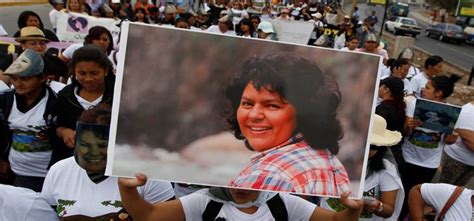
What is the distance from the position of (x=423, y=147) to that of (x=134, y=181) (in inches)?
110

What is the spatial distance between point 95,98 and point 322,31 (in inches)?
398

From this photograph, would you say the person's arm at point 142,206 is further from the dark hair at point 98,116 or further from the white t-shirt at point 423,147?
the white t-shirt at point 423,147

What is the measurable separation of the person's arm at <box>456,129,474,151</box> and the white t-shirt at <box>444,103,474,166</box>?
0.03 metres

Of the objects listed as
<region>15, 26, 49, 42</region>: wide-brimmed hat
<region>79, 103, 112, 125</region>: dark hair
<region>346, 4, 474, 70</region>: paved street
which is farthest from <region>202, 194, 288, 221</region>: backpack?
<region>346, 4, 474, 70</region>: paved street

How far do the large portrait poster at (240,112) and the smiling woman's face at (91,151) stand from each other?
0.81 feet

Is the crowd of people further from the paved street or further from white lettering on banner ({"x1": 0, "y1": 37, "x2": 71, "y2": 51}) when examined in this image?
the paved street

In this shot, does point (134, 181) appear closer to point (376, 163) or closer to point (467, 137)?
point (376, 163)

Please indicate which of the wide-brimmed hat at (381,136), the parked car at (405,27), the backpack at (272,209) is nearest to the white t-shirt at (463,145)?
the wide-brimmed hat at (381,136)

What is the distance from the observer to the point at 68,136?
2.88 meters

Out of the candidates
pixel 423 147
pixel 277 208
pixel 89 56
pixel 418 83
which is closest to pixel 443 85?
pixel 423 147

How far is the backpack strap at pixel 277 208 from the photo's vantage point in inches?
81.9

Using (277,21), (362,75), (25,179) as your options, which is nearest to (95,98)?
(25,179)

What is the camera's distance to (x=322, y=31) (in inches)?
490

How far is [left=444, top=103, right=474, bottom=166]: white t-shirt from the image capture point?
147 inches
